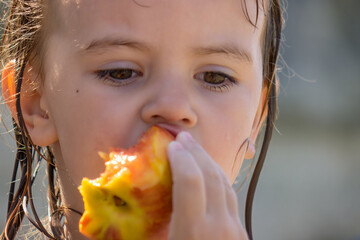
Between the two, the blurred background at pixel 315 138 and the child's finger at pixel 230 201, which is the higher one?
the blurred background at pixel 315 138

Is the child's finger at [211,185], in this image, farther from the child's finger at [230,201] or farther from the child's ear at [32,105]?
the child's ear at [32,105]

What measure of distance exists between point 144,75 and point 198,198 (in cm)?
49

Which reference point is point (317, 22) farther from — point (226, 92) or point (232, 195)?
point (232, 195)

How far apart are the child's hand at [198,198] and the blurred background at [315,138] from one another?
3.47m

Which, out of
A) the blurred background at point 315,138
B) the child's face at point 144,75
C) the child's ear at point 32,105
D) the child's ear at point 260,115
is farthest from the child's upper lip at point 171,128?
the blurred background at point 315,138

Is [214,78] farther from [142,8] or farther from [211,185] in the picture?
[211,185]

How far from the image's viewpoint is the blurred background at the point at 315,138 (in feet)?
16.8

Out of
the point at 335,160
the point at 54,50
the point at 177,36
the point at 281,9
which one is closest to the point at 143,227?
the point at 177,36

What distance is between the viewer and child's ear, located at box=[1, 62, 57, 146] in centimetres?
199

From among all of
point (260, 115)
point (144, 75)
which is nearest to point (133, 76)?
point (144, 75)

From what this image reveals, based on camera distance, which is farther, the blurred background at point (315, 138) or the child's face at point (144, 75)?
the blurred background at point (315, 138)

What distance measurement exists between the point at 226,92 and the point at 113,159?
511 mm

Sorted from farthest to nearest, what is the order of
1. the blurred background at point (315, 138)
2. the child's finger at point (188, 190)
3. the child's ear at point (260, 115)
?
the blurred background at point (315, 138) → the child's ear at point (260, 115) → the child's finger at point (188, 190)

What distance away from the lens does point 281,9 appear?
2.46 metres
